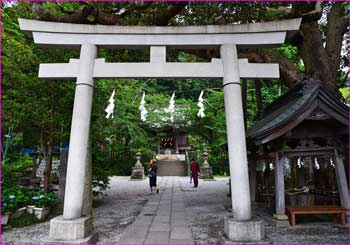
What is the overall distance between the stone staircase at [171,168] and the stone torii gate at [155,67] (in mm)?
21437

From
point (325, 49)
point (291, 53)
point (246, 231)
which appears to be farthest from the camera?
point (291, 53)

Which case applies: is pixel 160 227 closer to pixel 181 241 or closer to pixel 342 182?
pixel 181 241

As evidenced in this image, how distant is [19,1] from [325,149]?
10494mm

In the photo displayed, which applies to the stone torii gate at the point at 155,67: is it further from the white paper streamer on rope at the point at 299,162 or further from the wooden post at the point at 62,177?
the white paper streamer on rope at the point at 299,162

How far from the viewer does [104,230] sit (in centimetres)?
681

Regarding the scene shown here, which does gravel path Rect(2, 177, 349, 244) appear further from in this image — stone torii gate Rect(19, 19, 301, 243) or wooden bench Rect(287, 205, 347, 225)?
stone torii gate Rect(19, 19, 301, 243)

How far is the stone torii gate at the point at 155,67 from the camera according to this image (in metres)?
5.39

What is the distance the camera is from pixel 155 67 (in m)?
5.81

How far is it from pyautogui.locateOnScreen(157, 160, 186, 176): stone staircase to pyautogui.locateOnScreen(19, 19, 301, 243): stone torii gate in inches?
844

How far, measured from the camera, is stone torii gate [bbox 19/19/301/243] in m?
5.39

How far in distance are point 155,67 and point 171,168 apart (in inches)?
898

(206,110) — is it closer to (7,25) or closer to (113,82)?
(113,82)

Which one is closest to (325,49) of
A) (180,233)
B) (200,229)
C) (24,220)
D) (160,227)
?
(200,229)

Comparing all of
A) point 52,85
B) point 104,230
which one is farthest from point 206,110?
point 104,230
